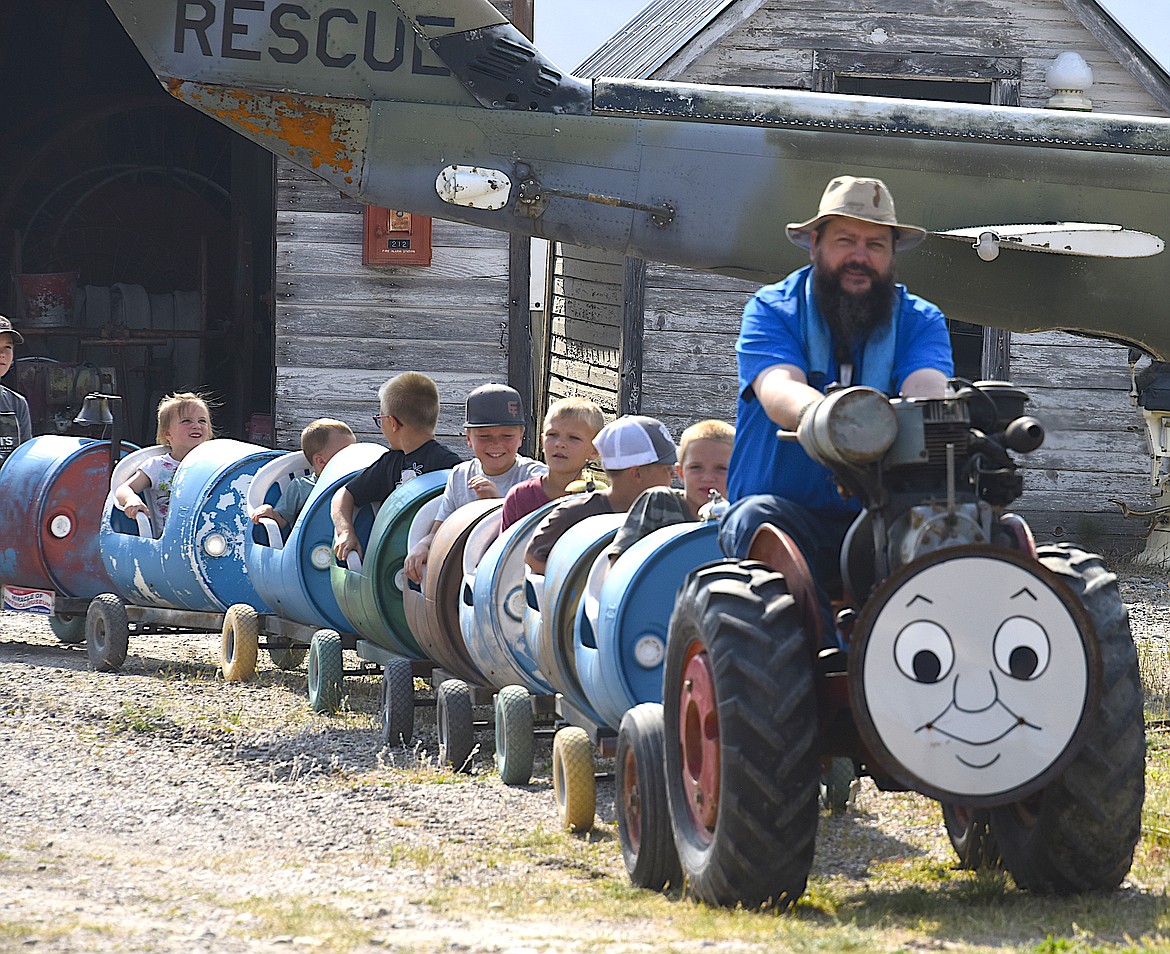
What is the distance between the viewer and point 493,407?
275 inches

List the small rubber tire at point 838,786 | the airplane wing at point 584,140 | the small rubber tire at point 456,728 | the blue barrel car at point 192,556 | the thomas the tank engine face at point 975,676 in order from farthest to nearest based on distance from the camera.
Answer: the airplane wing at point 584,140 → the blue barrel car at point 192,556 → the small rubber tire at point 456,728 → the small rubber tire at point 838,786 → the thomas the tank engine face at point 975,676

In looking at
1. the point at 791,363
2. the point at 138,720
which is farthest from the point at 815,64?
the point at 791,363

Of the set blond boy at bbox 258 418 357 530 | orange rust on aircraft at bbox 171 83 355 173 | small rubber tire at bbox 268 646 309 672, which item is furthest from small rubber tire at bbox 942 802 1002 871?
orange rust on aircraft at bbox 171 83 355 173

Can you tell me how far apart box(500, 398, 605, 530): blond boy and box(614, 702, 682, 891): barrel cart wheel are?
78.6 inches

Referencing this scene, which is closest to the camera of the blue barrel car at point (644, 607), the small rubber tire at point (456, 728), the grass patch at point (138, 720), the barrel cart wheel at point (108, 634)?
the blue barrel car at point (644, 607)

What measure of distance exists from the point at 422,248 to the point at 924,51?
4389mm

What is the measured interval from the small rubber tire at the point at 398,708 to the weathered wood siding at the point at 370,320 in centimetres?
700

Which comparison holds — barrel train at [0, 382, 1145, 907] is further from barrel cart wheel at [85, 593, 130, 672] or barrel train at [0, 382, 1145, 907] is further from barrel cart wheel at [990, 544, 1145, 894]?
barrel cart wheel at [85, 593, 130, 672]

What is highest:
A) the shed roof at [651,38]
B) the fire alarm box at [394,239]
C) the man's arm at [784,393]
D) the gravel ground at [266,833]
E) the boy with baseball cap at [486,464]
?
the shed roof at [651,38]

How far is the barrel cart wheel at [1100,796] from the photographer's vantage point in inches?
153

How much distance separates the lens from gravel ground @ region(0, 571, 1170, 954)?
3816mm

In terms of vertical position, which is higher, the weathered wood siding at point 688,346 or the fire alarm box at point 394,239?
the fire alarm box at point 394,239

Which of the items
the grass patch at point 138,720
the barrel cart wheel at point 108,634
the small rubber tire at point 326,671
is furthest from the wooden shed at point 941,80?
the grass patch at point 138,720

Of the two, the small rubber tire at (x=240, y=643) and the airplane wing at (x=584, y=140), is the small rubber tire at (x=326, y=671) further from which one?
the airplane wing at (x=584, y=140)
